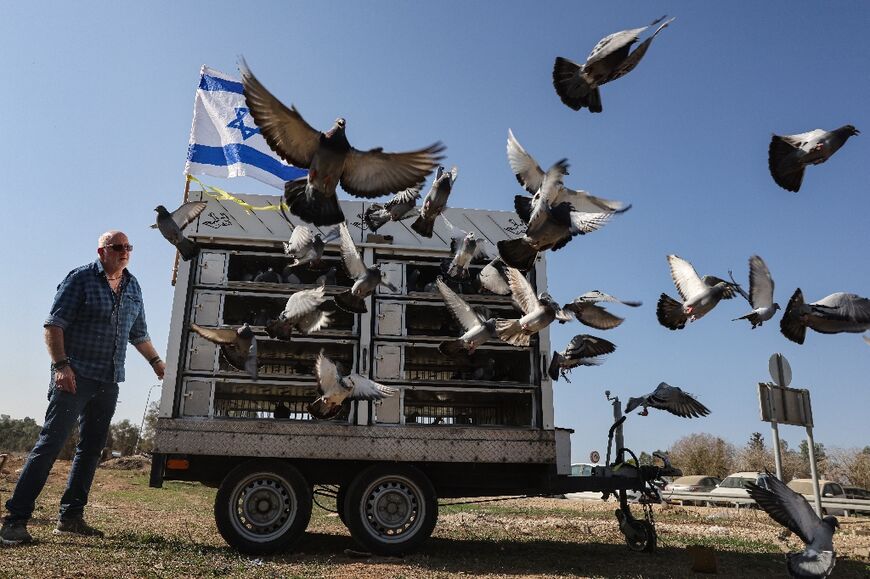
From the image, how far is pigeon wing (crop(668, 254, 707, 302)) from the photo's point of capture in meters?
7.00

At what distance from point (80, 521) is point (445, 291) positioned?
4.67 meters

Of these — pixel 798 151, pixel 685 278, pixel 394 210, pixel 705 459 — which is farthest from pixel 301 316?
pixel 705 459

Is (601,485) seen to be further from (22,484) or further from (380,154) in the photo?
(22,484)

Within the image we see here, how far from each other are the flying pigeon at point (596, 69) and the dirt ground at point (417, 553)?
451 cm

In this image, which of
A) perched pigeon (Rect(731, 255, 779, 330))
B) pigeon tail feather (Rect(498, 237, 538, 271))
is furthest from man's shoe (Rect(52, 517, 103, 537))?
perched pigeon (Rect(731, 255, 779, 330))

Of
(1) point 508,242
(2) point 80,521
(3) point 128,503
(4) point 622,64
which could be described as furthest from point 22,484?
(3) point 128,503

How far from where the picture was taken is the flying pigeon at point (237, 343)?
287 inches

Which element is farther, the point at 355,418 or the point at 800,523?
the point at 355,418

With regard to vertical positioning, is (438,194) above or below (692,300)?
above

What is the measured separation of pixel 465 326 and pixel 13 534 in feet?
16.2

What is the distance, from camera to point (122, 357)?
279 inches

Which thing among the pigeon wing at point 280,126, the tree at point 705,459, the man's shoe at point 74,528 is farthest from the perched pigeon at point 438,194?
the tree at point 705,459

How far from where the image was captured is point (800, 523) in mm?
5590

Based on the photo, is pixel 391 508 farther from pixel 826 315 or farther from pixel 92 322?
pixel 826 315
